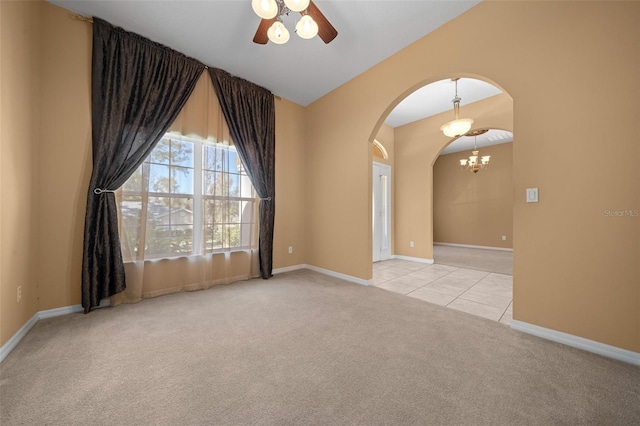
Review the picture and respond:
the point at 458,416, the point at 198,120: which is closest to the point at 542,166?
the point at 458,416

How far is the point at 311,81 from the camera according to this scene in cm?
352

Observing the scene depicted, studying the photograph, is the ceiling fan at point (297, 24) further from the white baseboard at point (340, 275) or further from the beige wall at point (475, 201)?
the beige wall at point (475, 201)

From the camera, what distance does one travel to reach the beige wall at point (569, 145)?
62.3 inches

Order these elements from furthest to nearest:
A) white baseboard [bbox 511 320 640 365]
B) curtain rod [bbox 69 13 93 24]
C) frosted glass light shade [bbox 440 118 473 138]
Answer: frosted glass light shade [bbox 440 118 473 138]
curtain rod [bbox 69 13 93 24]
white baseboard [bbox 511 320 640 365]

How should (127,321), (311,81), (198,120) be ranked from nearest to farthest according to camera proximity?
(127,321)
(198,120)
(311,81)

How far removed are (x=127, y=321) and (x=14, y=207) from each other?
4.21ft

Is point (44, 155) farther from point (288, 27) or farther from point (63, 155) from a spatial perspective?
point (288, 27)

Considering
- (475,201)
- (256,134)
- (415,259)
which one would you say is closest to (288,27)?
(256,134)

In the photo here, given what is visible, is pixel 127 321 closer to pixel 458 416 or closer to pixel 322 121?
pixel 458 416

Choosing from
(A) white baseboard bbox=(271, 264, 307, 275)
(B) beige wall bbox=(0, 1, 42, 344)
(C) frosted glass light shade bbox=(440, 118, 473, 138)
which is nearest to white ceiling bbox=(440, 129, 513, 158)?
(C) frosted glass light shade bbox=(440, 118, 473, 138)

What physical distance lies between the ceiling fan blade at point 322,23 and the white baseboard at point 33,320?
11.3ft

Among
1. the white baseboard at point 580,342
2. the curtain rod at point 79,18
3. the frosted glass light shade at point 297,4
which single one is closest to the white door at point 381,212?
the white baseboard at point 580,342

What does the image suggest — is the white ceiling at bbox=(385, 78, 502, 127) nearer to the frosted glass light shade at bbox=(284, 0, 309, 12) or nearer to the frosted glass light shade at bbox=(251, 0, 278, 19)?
the frosted glass light shade at bbox=(284, 0, 309, 12)

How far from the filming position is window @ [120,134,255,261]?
8.70 ft
